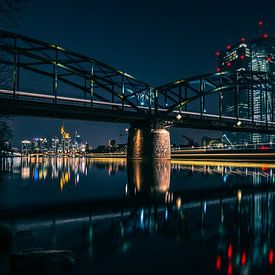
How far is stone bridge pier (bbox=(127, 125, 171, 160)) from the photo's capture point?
54.1m

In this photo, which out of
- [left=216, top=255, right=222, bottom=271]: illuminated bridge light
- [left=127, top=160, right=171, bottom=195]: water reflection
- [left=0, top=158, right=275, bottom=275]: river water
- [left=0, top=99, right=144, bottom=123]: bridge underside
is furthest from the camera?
[left=0, top=99, right=144, bottom=123]: bridge underside

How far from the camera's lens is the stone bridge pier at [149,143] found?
54.1 meters

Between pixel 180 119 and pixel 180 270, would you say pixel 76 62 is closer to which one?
pixel 180 119

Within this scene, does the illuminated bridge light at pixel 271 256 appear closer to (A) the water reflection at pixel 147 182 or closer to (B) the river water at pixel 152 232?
(B) the river water at pixel 152 232

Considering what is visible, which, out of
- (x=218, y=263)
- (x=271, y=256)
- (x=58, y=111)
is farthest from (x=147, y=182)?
(x=58, y=111)

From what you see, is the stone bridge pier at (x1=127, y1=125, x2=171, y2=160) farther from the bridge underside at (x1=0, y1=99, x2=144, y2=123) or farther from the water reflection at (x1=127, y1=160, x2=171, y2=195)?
the water reflection at (x1=127, y1=160, x2=171, y2=195)

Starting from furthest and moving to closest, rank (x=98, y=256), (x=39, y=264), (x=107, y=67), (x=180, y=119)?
(x=180, y=119) → (x=107, y=67) → (x=98, y=256) → (x=39, y=264)

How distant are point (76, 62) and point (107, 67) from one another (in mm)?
6405

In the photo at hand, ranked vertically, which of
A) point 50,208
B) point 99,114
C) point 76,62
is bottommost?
point 50,208

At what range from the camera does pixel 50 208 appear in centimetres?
1062

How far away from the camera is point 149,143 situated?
54562 millimetres

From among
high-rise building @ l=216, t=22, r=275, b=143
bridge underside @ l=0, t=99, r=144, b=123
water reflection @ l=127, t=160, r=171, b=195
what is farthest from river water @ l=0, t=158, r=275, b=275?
high-rise building @ l=216, t=22, r=275, b=143

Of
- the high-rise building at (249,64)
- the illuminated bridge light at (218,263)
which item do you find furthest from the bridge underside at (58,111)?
the high-rise building at (249,64)

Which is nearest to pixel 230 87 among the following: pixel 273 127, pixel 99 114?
pixel 273 127
